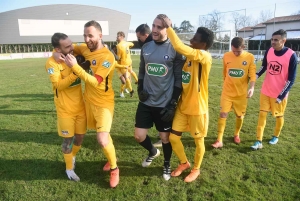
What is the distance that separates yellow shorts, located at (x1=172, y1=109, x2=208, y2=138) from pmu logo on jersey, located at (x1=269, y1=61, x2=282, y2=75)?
1.99 meters

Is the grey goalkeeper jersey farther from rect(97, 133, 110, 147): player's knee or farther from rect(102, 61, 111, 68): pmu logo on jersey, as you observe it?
rect(97, 133, 110, 147): player's knee

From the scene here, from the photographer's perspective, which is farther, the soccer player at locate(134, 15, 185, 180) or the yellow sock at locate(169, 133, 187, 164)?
the yellow sock at locate(169, 133, 187, 164)

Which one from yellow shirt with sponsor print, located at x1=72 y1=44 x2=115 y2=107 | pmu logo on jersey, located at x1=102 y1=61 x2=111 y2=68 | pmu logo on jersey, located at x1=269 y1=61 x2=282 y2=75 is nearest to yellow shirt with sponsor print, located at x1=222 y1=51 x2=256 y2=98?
pmu logo on jersey, located at x1=269 y1=61 x2=282 y2=75

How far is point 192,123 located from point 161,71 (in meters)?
0.87

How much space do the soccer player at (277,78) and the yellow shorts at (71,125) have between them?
3.07 meters

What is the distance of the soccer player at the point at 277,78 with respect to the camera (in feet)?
14.2

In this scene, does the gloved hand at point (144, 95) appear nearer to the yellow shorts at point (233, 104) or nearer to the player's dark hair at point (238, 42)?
the yellow shorts at point (233, 104)

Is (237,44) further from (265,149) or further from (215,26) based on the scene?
(215,26)

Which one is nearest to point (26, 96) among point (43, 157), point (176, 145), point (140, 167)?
point (43, 157)

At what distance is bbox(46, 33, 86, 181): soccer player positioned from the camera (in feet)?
10.3

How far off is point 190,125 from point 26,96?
793cm

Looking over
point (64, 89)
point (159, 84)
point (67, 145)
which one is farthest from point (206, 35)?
point (67, 145)

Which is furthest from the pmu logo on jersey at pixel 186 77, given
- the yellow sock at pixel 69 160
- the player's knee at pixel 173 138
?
the yellow sock at pixel 69 160

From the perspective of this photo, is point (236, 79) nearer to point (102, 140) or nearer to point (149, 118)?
point (149, 118)
